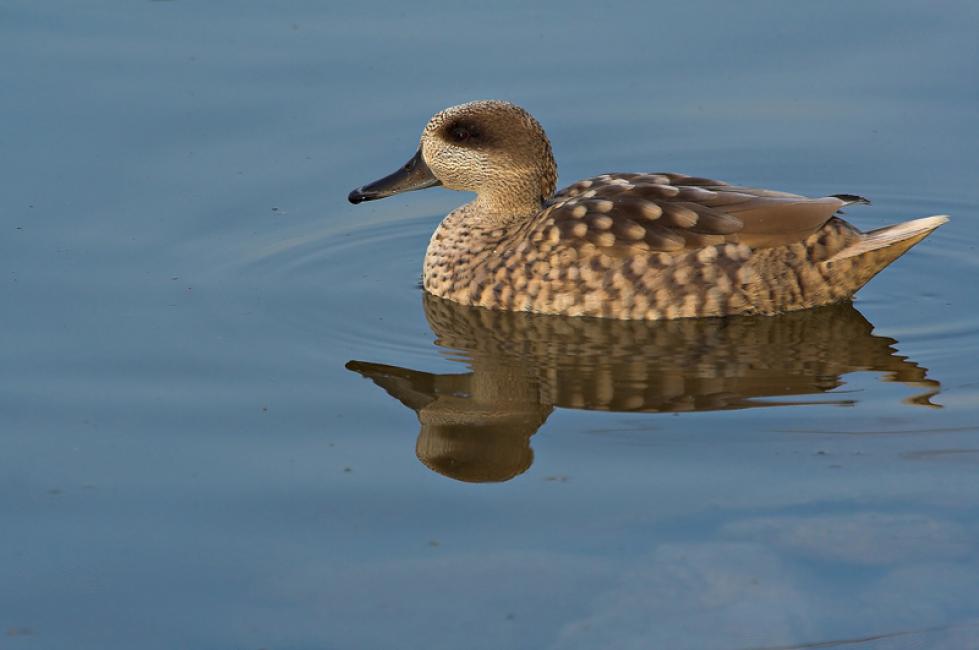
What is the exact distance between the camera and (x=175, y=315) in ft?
32.7

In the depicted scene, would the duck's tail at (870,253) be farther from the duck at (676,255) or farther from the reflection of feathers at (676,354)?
the reflection of feathers at (676,354)

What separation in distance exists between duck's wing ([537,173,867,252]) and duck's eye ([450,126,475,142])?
0.86m

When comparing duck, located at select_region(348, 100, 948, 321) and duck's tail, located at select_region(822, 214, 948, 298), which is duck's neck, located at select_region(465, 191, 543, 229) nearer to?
duck, located at select_region(348, 100, 948, 321)

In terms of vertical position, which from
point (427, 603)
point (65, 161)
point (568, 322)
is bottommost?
point (427, 603)

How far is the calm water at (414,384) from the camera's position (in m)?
6.86

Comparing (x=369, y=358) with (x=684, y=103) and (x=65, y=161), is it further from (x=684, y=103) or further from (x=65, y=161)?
(x=684, y=103)

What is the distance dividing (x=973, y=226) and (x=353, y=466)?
5.22 meters

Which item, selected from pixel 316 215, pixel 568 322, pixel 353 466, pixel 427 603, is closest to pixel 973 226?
pixel 568 322

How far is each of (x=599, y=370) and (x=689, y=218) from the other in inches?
52.1

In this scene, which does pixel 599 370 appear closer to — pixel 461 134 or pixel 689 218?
pixel 689 218

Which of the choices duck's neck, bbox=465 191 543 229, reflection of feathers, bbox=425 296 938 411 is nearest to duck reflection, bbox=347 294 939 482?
reflection of feathers, bbox=425 296 938 411

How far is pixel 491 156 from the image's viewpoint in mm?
10672

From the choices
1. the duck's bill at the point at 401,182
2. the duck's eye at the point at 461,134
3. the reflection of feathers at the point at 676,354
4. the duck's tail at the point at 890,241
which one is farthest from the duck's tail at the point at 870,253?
the duck's bill at the point at 401,182

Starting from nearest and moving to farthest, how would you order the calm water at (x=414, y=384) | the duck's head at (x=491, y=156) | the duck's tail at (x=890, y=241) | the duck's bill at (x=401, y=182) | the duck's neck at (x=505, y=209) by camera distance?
the calm water at (x=414, y=384) < the duck's tail at (x=890, y=241) < the duck's head at (x=491, y=156) < the duck's neck at (x=505, y=209) < the duck's bill at (x=401, y=182)
